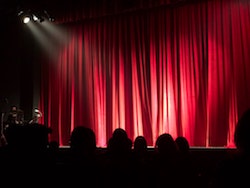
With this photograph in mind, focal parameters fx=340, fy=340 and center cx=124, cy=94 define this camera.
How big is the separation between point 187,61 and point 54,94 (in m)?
3.58

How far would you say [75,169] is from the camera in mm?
2111

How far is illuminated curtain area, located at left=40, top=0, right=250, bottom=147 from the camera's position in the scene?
23.5 feet

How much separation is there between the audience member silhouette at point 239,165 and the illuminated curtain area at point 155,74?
5.67 meters

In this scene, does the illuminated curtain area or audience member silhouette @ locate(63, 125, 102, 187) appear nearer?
audience member silhouette @ locate(63, 125, 102, 187)

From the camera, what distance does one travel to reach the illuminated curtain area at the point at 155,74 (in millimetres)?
7152

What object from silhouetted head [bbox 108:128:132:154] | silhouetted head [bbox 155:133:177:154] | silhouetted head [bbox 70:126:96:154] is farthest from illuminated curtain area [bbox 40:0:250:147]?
silhouetted head [bbox 70:126:96:154]

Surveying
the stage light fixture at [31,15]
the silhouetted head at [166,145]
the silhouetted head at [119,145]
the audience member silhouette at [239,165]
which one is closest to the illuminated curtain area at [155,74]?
the stage light fixture at [31,15]

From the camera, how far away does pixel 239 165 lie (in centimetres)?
149

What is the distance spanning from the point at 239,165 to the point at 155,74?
21.5ft

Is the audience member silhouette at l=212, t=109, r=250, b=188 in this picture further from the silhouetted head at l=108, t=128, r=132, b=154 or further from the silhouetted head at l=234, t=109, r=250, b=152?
the silhouetted head at l=108, t=128, r=132, b=154

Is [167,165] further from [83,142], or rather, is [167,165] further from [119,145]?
[83,142]

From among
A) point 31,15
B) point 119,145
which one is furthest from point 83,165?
point 31,15

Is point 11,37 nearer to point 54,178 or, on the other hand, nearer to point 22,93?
point 22,93

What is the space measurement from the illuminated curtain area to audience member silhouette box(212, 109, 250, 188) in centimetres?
567
